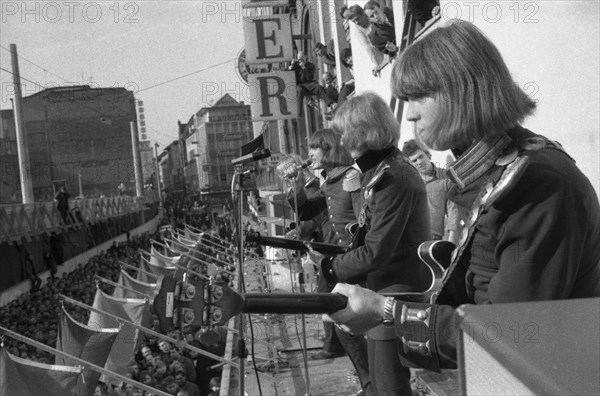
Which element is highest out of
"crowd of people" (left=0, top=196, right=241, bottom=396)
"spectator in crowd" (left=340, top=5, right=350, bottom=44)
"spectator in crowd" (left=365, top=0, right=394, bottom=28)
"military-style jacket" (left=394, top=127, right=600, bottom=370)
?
"spectator in crowd" (left=340, top=5, right=350, bottom=44)

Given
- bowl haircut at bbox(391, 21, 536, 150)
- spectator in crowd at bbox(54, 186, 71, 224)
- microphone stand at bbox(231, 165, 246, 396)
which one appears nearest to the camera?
bowl haircut at bbox(391, 21, 536, 150)

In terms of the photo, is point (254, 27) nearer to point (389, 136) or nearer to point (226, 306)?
point (389, 136)

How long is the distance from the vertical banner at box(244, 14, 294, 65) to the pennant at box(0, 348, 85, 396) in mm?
11799

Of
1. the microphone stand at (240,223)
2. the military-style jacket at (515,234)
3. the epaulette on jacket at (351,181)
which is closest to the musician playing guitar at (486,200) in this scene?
the military-style jacket at (515,234)

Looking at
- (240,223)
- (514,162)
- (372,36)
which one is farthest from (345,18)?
(514,162)

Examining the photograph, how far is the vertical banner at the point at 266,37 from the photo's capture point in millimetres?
15922

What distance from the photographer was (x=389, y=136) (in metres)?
3.17

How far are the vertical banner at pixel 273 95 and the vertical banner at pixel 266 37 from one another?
1.61ft

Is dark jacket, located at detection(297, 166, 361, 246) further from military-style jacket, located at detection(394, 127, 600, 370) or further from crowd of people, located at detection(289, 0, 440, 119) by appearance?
military-style jacket, located at detection(394, 127, 600, 370)

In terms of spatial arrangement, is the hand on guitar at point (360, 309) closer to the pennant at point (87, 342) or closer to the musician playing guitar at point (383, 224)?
the musician playing guitar at point (383, 224)

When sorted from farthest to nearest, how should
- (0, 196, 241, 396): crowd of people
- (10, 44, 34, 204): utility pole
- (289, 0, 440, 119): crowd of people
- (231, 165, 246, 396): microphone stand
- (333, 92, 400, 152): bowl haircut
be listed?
(10, 44, 34, 204): utility pole → (0, 196, 241, 396): crowd of people → (289, 0, 440, 119): crowd of people → (231, 165, 246, 396): microphone stand → (333, 92, 400, 152): bowl haircut

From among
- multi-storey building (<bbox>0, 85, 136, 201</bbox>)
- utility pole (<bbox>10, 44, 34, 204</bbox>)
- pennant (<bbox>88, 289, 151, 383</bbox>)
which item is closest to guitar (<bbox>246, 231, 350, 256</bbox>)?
pennant (<bbox>88, 289, 151, 383</bbox>)

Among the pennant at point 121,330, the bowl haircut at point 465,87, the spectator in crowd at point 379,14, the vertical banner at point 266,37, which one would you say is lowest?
the pennant at point 121,330

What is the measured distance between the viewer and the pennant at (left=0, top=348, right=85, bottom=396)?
16.2 ft
